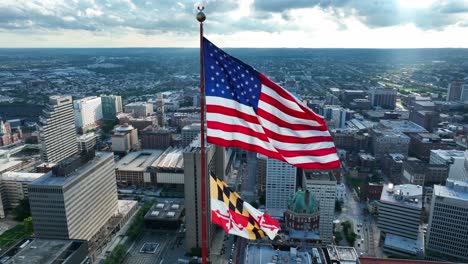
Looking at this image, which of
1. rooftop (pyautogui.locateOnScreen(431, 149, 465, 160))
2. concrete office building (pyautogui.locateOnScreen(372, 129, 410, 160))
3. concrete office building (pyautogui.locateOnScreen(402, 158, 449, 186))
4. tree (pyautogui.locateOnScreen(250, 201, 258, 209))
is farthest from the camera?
concrete office building (pyautogui.locateOnScreen(372, 129, 410, 160))

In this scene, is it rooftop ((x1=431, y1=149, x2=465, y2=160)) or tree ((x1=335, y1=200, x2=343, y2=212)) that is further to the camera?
rooftop ((x1=431, y1=149, x2=465, y2=160))

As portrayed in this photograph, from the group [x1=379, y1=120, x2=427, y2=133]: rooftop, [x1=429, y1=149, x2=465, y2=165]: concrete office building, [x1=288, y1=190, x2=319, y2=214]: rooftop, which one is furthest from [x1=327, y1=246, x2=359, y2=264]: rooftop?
[x1=379, y1=120, x2=427, y2=133]: rooftop

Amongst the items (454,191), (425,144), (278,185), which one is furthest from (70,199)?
(425,144)

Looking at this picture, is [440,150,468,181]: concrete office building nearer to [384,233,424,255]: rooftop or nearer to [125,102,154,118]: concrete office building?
[384,233,424,255]: rooftop

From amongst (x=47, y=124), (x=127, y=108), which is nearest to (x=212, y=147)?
(x=47, y=124)

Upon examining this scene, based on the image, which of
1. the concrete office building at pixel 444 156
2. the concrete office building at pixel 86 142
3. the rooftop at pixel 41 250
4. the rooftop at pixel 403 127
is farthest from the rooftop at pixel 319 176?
the concrete office building at pixel 86 142

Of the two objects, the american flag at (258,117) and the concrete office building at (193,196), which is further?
the concrete office building at (193,196)

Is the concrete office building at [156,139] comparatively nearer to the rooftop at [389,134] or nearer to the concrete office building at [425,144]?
the rooftop at [389,134]

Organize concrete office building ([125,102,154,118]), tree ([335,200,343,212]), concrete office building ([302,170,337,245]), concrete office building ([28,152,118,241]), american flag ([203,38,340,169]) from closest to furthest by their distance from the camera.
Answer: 1. american flag ([203,38,340,169])
2. concrete office building ([28,152,118,241])
3. concrete office building ([302,170,337,245])
4. tree ([335,200,343,212])
5. concrete office building ([125,102,154,118])
